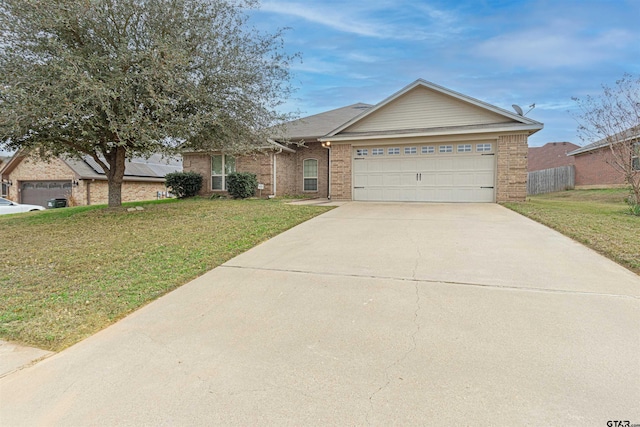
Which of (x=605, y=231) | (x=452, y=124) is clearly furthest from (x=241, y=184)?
(x=605, y=231)

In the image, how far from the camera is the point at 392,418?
1.99m

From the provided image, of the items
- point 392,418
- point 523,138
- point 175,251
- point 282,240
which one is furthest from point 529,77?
point 392,418

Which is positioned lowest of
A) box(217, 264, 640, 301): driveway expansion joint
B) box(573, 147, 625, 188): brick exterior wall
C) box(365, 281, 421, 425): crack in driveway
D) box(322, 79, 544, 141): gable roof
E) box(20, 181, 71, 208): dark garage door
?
box(365, 281, 421, 425): crack in driveway

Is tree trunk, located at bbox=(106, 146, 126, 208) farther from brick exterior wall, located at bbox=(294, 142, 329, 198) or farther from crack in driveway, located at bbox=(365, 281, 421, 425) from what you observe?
crack in driveway, located at bbox=(365, 281, 421, 425)

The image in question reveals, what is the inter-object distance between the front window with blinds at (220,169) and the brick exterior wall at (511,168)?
37.9 feet

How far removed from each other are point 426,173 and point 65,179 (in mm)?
22837

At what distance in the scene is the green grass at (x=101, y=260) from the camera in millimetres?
3516

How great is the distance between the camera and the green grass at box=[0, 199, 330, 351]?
3516mm

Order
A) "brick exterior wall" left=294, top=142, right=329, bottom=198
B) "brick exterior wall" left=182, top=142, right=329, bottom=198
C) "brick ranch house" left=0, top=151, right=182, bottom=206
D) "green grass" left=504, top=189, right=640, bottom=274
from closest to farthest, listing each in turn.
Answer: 1. "green grass" left=504, top=189, right=640, bottom=274
2. "brick exterior wall" left=182, top=142, right=329, bottom=198
3. "brick exterior wall" left=294, top=142, right=329, bottom=198
4. "brick ranch house" left=0, top=151, right=182, bottom=206

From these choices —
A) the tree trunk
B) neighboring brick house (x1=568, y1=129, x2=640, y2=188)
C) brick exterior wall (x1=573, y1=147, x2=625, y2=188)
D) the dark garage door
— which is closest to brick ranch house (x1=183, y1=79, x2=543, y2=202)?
the tree trunk

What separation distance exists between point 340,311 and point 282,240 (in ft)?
11.5

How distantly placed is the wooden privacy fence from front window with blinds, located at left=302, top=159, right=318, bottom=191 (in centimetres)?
1604

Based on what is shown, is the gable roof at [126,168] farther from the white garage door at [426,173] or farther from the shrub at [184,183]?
the white garage door at [426,173]

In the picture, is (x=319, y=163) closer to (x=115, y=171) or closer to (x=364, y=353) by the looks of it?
(x=115, y=171)
